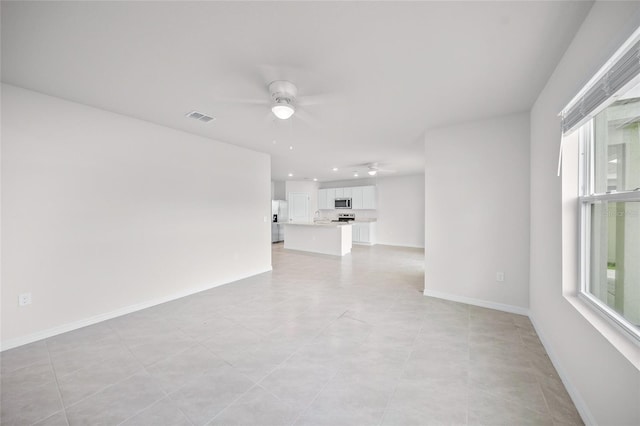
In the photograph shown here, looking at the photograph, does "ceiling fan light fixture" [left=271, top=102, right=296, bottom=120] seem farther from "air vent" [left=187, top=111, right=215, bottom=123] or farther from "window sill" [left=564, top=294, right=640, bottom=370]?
"window sill" [left=564, top=294, right=640, bottom=370]

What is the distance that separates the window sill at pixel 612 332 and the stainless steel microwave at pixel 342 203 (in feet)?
25.2

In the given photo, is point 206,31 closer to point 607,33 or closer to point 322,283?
point 607,33

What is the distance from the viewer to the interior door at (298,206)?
10.1 metres

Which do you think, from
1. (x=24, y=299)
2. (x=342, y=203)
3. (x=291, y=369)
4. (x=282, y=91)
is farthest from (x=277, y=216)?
(x=291, y=369)

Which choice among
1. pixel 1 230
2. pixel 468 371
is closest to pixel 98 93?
pixel 1 230

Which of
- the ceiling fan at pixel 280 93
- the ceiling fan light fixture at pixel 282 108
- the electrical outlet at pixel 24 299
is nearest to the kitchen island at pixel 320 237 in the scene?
the ceiling fan at pixel 280 93

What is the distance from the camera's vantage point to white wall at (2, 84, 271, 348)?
2.33m

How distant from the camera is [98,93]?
2447mm

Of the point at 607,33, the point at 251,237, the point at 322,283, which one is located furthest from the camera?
the point at 251,237

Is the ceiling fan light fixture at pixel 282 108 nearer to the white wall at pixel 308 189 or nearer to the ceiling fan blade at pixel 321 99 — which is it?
the ceiling fan blade at pixel 321 99

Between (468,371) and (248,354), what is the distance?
6.17 feet

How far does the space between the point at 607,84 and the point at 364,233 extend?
7.77 metres

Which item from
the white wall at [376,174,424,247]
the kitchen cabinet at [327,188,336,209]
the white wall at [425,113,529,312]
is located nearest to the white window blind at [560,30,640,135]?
the white wall at [425,113,529,312]

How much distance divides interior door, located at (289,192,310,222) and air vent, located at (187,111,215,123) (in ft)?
22.7
